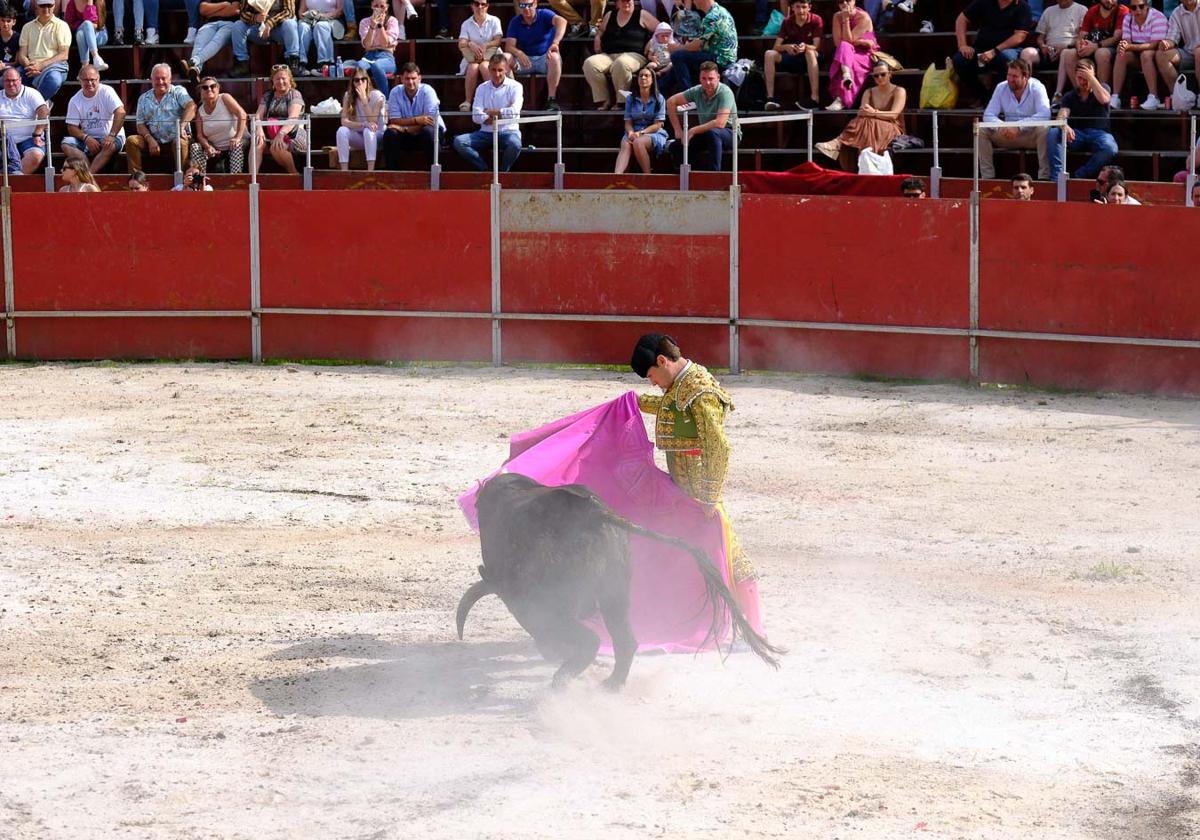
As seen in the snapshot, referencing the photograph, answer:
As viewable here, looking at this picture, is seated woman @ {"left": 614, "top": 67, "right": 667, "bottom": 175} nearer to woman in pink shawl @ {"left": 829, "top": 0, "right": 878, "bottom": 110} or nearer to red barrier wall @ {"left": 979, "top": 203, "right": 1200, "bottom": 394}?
woman in pink shawl @ {"left": 829, "top": 0, "right": 878, "bottom": 110}

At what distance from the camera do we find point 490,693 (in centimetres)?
659

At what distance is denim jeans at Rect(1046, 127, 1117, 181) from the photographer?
45.3ft

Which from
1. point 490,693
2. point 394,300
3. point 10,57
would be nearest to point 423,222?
point 394,300

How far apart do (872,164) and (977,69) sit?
1.53 metres

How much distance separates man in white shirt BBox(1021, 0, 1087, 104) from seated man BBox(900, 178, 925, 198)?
7.68ft

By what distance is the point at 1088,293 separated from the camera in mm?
12508

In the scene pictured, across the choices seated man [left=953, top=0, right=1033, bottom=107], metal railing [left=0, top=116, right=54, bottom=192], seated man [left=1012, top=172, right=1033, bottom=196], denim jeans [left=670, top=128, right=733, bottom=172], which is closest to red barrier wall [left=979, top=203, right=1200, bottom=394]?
seated man [left=1012, top=172, right=1033, bottom=196]

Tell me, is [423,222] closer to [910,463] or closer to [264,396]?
[264,396]

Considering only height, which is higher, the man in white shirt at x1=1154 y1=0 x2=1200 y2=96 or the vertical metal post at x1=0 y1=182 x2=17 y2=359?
the man in white shirt at x1=1154 y1=0 x2=1200 y2=96

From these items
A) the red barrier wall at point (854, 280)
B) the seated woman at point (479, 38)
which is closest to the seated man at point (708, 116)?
the red barrier wall at point (854, 280)

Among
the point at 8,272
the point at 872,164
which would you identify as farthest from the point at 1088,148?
the point at 8,272

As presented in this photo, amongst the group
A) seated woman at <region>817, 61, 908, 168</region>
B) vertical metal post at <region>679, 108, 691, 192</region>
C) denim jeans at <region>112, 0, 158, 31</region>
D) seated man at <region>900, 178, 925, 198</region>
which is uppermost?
denim jeans at <region>112, 0, 158, 31</region>

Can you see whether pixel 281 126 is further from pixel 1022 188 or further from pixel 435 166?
pixel 1022 188

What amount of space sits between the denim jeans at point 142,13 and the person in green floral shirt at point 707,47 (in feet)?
19.7
